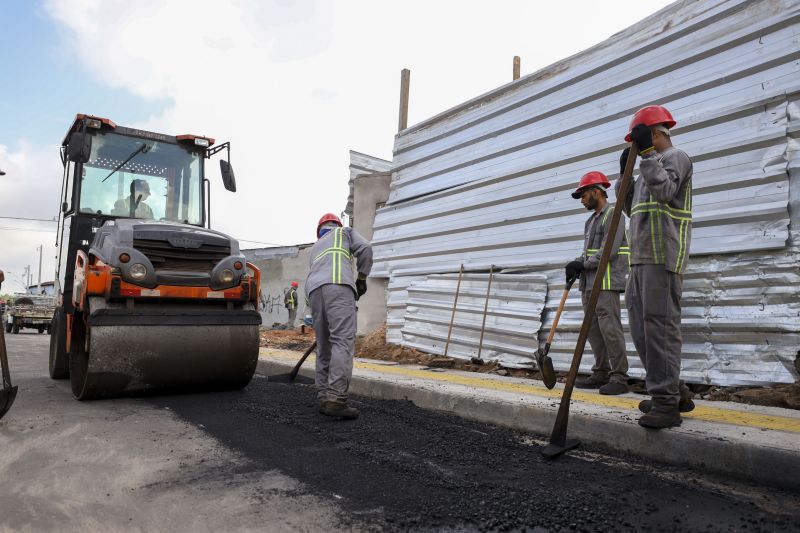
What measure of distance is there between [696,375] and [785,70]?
2.68 m

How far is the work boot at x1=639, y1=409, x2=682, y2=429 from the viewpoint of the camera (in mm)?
3186

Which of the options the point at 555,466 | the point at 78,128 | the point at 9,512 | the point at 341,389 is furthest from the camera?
the point at 78,128

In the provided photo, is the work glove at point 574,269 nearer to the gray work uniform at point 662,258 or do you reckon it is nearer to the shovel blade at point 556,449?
the gray work uniform at point 662,258

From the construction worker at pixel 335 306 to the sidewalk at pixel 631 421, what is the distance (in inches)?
34.6

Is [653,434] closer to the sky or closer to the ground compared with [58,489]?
closer to the sky

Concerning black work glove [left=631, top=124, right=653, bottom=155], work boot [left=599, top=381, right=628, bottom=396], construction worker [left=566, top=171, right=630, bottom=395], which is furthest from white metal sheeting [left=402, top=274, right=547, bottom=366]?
black work glove [left=631, top=124, right=653, bottom=155]

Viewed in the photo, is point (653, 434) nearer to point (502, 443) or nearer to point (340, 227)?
point (502, 443)

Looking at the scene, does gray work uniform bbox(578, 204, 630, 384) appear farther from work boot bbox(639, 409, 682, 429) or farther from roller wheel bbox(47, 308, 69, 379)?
roller wheel bbox(47, 308, 69, 379)

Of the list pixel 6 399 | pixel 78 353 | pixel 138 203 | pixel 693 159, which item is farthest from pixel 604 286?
pixel 138 203

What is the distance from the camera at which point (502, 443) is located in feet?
11.7

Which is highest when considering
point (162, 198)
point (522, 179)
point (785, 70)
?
point (785, 70)

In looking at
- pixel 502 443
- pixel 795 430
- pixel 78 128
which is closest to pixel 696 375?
pixel 795 430

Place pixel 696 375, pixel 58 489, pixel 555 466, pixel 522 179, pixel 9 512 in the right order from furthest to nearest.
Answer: pixel 522 179 < pixel 696 375 < pixel 555 466 < pixel 58 489 < pixel 9 512

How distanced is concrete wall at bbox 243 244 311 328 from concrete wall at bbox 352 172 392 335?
12143 mm
